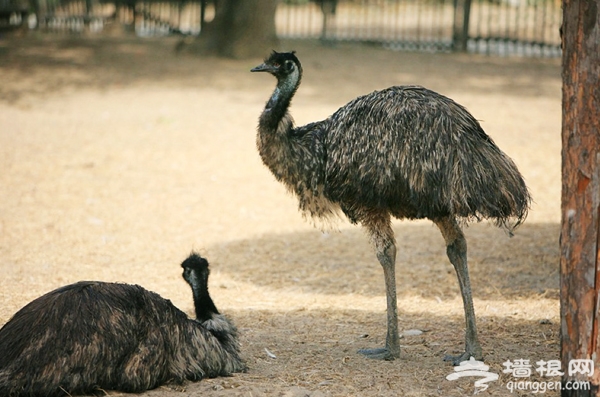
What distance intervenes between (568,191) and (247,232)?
5601mm

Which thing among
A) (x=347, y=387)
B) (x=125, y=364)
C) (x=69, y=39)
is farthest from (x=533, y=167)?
(x=69, y=39)

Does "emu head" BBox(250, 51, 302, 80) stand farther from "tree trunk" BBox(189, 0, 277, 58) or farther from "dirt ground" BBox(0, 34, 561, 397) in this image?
"tree trunk" BBox(189, 0, 277, 58)

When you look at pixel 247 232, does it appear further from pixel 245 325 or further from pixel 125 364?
pixel 125 364

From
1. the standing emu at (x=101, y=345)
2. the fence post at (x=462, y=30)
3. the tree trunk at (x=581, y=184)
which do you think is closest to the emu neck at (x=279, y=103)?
the standing emu at (x=101, y=345)

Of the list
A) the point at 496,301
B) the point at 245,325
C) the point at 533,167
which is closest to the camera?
the point at 245,325

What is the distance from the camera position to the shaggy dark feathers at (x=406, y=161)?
5.29m

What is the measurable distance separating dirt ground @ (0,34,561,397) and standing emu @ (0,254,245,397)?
0.20 meters

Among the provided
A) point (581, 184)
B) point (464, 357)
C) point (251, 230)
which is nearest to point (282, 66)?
point (464, 357)

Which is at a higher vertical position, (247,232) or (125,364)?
(125,364)

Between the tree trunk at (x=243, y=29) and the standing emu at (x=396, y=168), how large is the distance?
13.5 metres

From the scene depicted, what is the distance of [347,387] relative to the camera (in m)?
5.05

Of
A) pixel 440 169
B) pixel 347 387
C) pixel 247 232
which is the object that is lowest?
pixel 247 232

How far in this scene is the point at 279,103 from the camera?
594 centimetres

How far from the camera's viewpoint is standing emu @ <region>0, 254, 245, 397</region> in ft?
14.6
